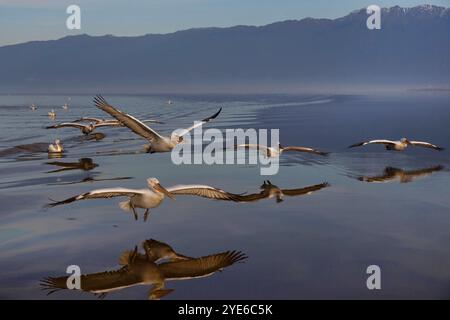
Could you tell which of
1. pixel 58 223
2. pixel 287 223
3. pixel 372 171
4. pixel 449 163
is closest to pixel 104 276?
pixel 58 223

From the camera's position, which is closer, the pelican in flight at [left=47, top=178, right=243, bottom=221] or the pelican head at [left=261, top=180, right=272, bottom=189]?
the pelican in flight at [left=47, top=178, right=243, bottom=221]

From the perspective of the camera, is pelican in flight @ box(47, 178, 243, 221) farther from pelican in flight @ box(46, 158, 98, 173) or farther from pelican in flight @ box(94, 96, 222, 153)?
pelican in flight @ box(46, 158, 98, 173)

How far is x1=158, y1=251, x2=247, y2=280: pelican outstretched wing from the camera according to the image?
1033 centimetres

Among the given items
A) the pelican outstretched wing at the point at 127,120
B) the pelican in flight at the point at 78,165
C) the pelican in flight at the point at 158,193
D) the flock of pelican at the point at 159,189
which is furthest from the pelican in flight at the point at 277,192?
the pelican in flight at the point at 78,165

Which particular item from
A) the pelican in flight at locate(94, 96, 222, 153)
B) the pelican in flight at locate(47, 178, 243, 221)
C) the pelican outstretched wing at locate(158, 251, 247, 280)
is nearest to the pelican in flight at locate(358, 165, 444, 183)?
the pelican in flight at locate(94, 96, 222, 153)

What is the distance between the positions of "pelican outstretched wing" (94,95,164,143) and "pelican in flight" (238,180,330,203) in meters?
3.06

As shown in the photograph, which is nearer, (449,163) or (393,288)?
(393,288)

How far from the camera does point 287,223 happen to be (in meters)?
13.9

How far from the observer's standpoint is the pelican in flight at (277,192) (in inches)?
662

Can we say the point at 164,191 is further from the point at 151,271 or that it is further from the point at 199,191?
the point at 151,271

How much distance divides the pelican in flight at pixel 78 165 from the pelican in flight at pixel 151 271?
12.0 m
